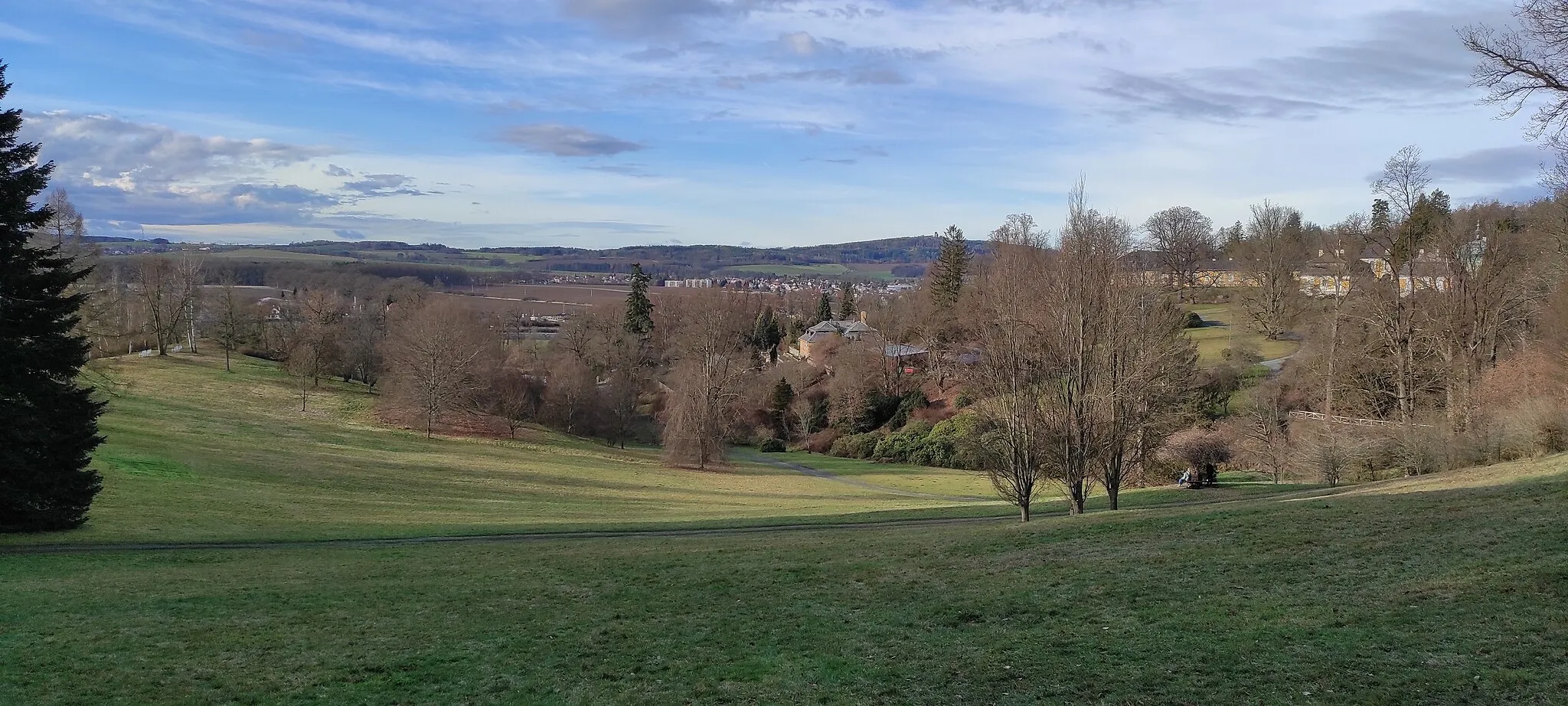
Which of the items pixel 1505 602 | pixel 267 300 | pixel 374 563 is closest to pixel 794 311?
pixel 267 300

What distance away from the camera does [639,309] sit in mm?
84062

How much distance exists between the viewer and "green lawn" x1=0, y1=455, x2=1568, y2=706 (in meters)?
8.38

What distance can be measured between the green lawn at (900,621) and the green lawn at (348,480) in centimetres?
768

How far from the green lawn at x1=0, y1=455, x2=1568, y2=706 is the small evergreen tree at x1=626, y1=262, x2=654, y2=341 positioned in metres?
65.2

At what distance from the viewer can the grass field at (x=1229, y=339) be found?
59.6m

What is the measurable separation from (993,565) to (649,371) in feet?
220

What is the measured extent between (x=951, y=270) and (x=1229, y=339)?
913 inches

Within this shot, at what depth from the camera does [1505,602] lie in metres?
9.29

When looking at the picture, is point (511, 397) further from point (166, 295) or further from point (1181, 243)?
point (1181, 243)

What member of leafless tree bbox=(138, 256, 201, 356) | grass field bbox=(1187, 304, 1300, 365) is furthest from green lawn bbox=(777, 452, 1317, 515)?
leafless tree bbox=(138, 256, 201, 356)

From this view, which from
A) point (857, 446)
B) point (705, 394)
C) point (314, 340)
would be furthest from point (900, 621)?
point (314, 340)

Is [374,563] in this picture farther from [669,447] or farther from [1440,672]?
[669,447]

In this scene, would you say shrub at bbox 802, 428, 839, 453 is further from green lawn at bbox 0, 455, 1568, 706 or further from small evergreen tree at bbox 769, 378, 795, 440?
green lawn at bbox 0, 455, 1568, 706

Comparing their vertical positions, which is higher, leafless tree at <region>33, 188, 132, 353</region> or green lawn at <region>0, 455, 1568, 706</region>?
leafless tree at <region>33, 188, 132, 353</region>
